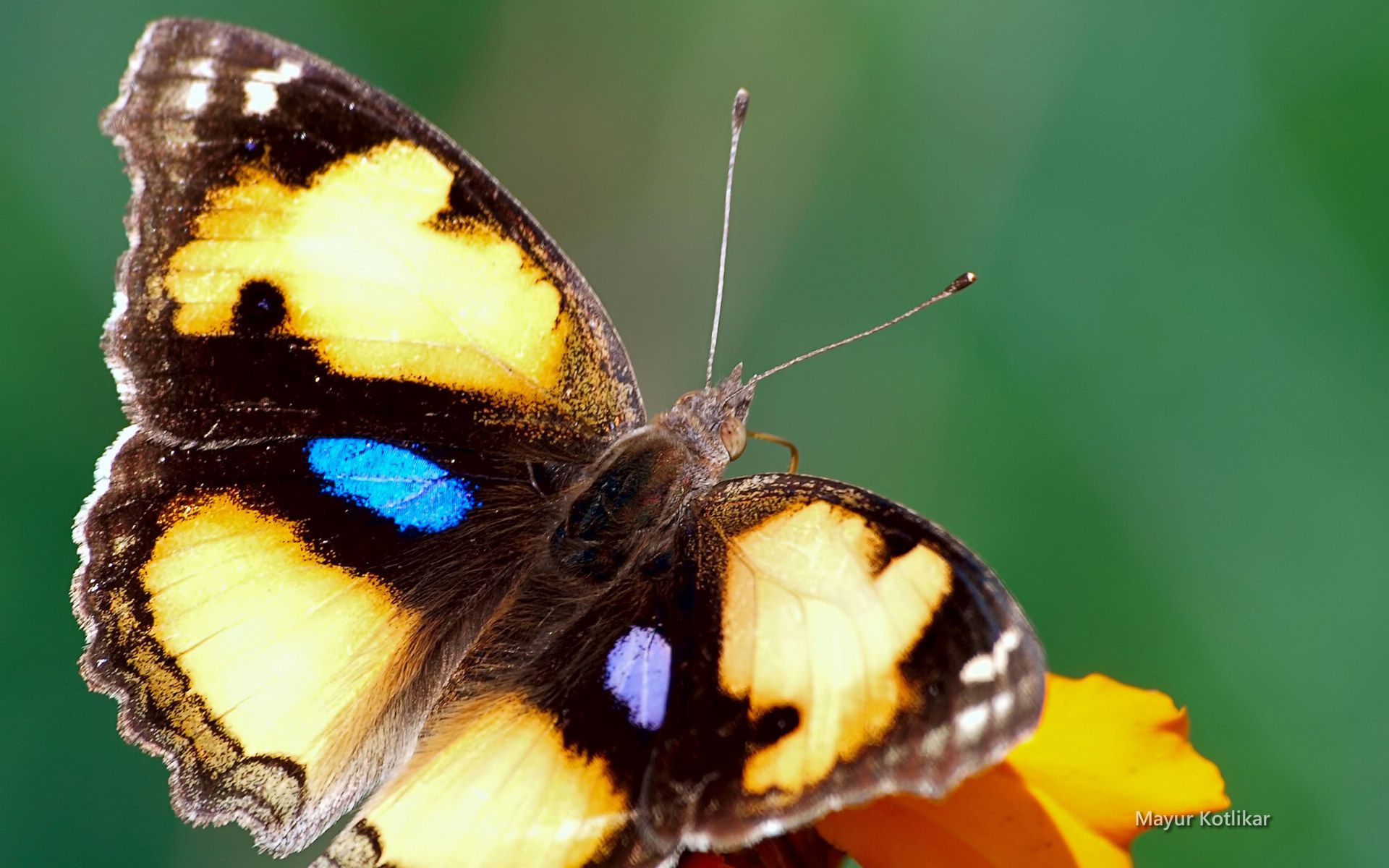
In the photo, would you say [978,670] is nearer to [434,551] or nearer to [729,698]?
[729,698]

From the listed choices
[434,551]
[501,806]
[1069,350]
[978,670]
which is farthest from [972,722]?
[1069,350]

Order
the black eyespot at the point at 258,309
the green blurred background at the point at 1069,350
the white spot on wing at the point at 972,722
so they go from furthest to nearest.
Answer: the green blurred background at the point at 1069,350 < the black eyespot at the point at 258,309 < the white spot on wing at the point at 972,722

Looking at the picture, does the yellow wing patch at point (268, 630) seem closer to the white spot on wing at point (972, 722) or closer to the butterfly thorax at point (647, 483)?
the butterfly thorax at point (647, 483)

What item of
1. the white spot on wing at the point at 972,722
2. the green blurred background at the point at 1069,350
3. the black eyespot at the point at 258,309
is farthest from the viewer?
the green blurred background at the point at 1069,350

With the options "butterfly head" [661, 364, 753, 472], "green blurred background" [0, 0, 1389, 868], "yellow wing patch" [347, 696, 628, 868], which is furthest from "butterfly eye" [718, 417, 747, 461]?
"green blurred background" [0, 0, 1389, 868]

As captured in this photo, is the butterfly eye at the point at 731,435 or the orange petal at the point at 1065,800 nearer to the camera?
the orange petal at the point at 1065,800

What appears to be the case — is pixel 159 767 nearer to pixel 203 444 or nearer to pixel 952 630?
pixel 203 444

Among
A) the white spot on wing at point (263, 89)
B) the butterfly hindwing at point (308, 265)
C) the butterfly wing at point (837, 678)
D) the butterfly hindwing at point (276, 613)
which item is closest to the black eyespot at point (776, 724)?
the butterfly wing at point (837, 678)
